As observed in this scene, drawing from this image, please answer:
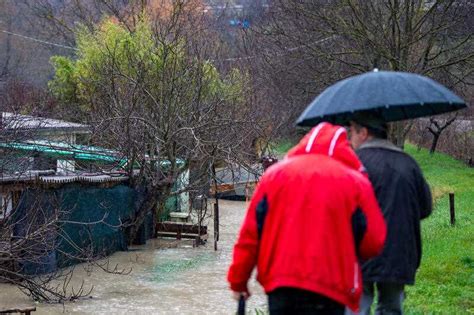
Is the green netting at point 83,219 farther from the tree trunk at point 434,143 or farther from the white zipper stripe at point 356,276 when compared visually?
the tree trunk at point 434,143

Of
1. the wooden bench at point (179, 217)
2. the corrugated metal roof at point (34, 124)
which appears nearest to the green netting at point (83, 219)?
the corrugated metal roof at point (34, 124)

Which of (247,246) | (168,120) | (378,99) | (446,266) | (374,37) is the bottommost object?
(446,266)

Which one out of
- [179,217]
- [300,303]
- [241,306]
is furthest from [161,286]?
[300,303]

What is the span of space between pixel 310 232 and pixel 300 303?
344 mm

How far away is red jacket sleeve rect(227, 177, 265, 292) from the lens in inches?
164

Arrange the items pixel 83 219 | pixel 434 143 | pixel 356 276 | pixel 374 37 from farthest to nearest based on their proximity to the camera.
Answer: pixel 434 143
pixel 83 219
pixel 374 37
pixel 356 276

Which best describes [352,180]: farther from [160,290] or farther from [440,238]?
[160,290]

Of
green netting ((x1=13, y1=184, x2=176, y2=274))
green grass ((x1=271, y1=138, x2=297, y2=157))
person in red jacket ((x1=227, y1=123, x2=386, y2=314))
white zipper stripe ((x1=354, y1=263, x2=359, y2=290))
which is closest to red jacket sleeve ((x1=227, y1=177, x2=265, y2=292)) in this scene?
person in red jacket ((x1=227, y1=123, x2=386, y2=314))

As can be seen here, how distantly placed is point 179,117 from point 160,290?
7.20 metres

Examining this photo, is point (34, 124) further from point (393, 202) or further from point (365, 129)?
point (393, 202)

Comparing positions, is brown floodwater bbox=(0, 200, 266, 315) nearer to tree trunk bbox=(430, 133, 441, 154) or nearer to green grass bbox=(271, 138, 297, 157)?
green grass bbox=(271, 138, 297, 157)

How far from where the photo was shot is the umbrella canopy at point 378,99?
5.51m

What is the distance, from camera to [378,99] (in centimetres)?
557

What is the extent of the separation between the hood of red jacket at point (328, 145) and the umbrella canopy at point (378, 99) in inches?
44.6
